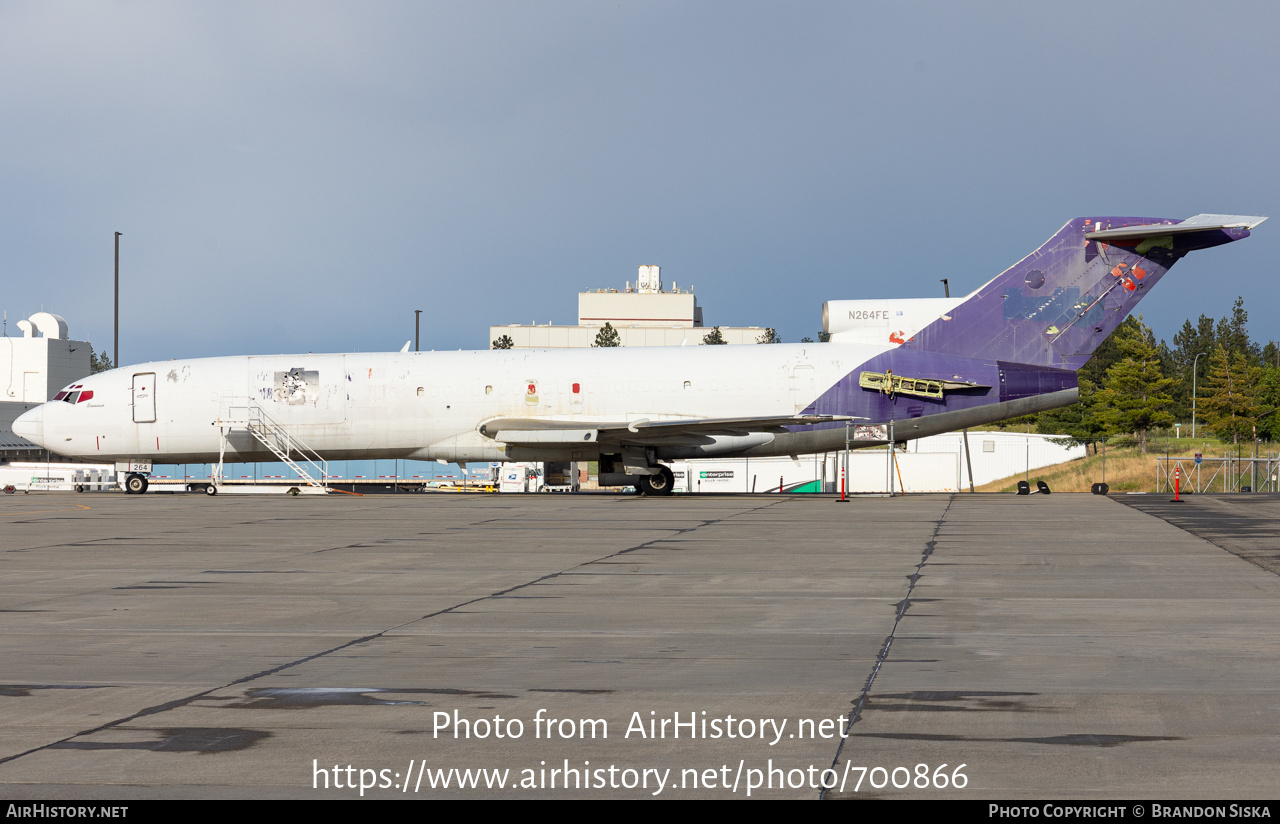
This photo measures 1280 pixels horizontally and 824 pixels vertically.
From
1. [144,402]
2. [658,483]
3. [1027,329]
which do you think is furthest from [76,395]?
[1027,329]

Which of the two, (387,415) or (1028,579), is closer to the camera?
(1028,579)

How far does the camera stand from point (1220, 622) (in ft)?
32.3

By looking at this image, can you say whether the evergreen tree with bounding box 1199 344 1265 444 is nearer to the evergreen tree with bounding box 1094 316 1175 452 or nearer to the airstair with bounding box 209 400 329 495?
the evergreen tree with bounding box 1094 316 1175 452

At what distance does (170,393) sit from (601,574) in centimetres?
2278

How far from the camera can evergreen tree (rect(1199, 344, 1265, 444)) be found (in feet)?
222

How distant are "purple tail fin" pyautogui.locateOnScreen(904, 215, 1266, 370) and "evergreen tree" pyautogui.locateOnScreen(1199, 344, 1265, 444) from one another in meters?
42.9

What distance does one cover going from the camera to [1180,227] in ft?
94.7

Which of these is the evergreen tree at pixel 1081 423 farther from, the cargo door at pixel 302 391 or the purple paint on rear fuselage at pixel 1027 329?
the cargo door at pixel 302 391

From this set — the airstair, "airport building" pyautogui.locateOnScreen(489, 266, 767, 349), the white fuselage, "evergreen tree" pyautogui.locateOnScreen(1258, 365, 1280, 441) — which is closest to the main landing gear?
the white fuselage

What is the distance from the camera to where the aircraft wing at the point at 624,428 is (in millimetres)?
29922

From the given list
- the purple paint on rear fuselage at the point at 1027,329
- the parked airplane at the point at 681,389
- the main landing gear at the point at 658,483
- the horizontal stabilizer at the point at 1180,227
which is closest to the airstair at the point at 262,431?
the parked airplane at the point at 681,389

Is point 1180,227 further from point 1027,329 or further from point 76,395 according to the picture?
point 76,395

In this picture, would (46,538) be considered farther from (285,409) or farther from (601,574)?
(285,409)
